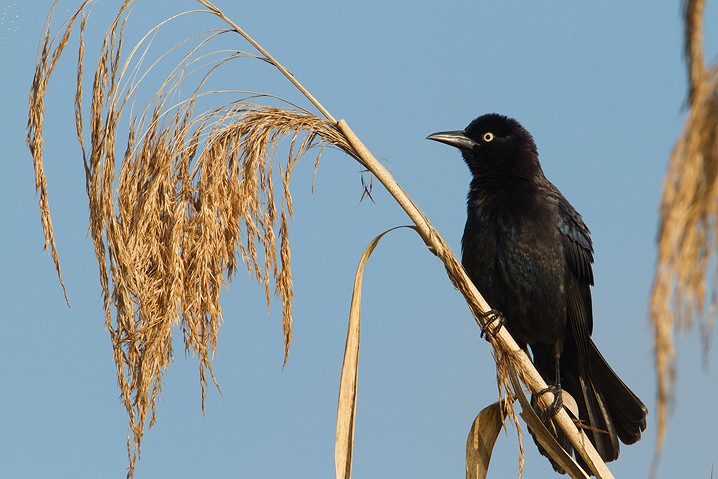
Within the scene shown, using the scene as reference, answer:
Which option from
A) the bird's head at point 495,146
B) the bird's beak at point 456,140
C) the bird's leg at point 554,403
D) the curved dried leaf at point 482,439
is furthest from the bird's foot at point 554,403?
the bird's beak at point 456,140

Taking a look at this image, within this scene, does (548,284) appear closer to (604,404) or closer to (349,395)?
(604,404)

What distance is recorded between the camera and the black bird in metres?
4.09

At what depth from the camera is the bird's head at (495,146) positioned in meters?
4.53

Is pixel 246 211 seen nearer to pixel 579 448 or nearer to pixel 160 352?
pixel 160 352

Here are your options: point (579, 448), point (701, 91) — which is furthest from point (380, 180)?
point (701, 91)

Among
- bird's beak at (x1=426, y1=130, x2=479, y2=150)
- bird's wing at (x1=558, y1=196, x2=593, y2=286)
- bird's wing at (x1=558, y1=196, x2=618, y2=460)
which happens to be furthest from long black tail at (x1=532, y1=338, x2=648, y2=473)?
bird's beak at (x1=426, y1=130, x2=479, y2=150)

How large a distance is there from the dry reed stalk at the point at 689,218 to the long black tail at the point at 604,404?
3180mm

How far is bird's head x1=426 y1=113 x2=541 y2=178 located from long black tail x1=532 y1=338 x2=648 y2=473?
99 cm

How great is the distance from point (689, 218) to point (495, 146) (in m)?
3.82

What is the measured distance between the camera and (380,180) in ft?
7.90

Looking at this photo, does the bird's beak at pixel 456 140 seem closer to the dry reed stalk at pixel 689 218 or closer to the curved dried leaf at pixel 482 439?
the curved dried leaf at pixel 482 439

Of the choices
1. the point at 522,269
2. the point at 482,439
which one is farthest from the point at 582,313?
the point at 482,439

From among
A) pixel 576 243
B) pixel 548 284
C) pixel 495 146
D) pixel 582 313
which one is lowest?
pixel 582 313

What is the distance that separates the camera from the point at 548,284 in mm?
4137
